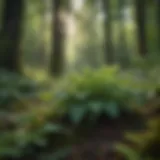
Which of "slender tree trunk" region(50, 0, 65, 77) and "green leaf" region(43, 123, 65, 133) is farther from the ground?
"slender tree trunk" region(50, 0, 65, 77)

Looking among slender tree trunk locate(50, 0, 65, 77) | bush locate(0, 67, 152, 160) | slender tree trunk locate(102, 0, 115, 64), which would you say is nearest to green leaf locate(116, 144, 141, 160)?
bush locate(0, 67, 152, 160)

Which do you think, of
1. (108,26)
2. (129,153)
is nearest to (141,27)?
(108,26)

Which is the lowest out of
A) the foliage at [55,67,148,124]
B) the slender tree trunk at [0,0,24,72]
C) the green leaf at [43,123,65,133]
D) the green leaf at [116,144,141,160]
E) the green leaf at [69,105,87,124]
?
the green leaf at [116,144,141,160]

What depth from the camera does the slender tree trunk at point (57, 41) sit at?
1211cm

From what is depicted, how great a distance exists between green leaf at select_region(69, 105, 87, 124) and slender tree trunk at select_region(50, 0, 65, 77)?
7.16 meters

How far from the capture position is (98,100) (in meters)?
4.91

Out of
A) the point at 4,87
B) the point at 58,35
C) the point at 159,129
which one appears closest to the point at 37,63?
the point at 58,35

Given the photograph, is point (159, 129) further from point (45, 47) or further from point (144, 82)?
point (45, 47)

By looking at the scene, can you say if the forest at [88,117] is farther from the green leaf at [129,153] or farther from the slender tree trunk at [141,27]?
the slender tree trunk at [141,27]

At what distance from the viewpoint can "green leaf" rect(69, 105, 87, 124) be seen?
15.2 feet

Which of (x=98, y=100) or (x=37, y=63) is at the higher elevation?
(x=37, y=63)

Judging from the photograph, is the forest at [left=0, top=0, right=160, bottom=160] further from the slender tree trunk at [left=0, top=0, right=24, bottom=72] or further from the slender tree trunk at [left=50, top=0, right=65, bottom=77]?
the slender tree trunk at [left=50, top=0, right=65, bottom=77]

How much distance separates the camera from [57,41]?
489 inches

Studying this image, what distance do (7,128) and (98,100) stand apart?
127 centimetres
